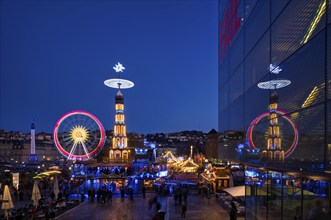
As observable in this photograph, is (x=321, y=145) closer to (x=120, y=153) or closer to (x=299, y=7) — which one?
(x=299, y=7)

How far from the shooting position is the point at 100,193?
32.5m

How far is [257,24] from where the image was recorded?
1460cm

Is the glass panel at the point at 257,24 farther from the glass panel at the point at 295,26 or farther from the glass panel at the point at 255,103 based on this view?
the glass panel at the point at 255,103

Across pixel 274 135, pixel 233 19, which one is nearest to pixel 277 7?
pixel 274 135

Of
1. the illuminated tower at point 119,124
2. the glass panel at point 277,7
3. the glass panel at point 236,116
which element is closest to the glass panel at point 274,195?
the glass panel at point 277,7

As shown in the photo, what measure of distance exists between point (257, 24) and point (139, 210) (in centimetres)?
1780

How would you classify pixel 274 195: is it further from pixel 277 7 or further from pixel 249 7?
Result: pixel 249 7

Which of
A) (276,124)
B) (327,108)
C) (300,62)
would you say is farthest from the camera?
(276,124)

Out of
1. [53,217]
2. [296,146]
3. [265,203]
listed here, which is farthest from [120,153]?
[296,146]

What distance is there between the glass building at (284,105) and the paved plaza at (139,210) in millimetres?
7350

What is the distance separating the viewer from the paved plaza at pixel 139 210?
24.1 m

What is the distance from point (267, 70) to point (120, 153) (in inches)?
2576

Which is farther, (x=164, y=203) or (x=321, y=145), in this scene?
(x=164, y=203)

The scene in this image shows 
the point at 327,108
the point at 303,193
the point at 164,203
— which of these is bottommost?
the point at 164,203
